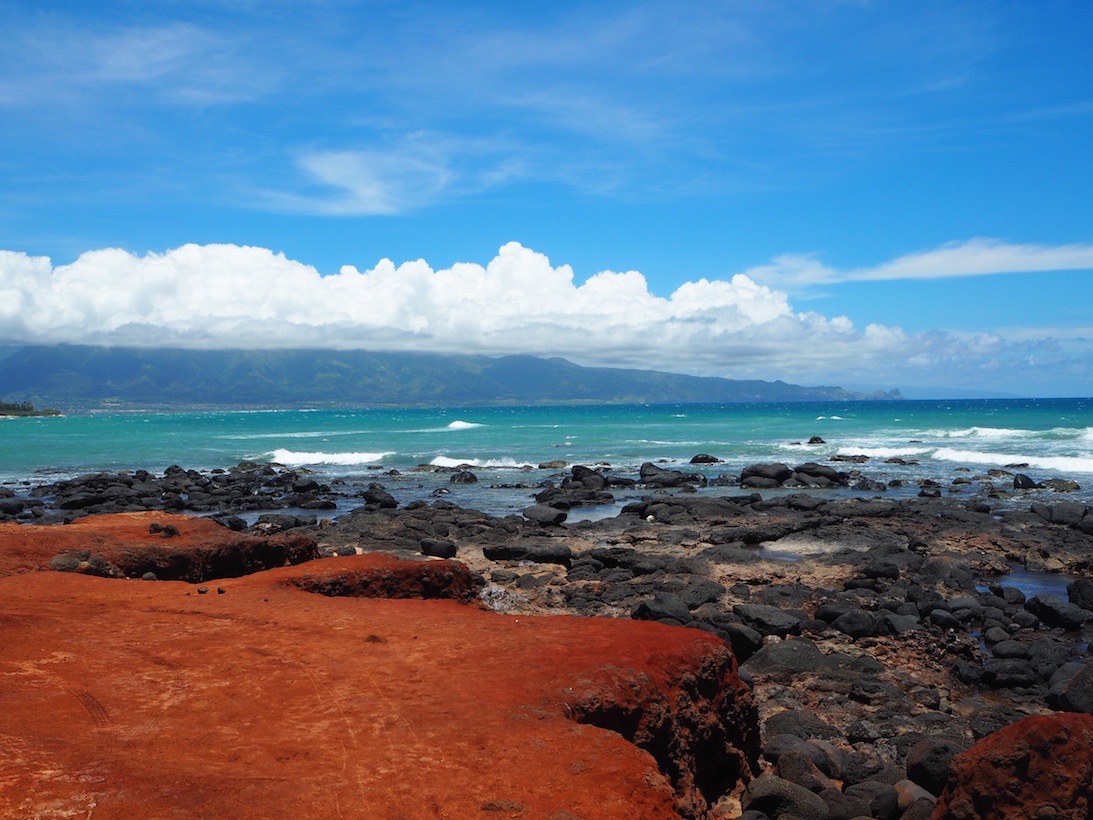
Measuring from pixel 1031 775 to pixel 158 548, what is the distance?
1161 centimetres

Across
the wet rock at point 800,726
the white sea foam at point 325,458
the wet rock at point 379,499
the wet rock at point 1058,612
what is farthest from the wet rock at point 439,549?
the white sea foam at point 325,458

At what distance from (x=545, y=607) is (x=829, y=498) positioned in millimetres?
17678

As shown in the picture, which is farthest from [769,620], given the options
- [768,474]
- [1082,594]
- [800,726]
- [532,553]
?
[768,474]

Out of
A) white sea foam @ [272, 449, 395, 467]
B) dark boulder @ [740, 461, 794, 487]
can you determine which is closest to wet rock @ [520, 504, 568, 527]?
dark boulder @ [740, 461, 794, 487]

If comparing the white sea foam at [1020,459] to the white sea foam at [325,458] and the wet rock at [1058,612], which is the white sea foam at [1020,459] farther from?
the white sea foam at [325,458]

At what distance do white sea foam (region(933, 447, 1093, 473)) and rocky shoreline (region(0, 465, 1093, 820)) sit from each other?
14527 millimetres

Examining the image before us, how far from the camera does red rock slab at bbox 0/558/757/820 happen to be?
485 centimetres

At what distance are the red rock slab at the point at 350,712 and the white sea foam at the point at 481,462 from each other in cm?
3560

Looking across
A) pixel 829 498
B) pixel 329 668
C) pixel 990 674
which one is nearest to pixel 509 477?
pixel 829 498

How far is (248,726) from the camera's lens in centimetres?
580

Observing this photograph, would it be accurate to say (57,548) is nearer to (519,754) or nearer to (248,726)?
(248,726)

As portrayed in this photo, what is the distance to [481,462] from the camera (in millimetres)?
47250

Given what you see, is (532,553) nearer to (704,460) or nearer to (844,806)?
(844,806)

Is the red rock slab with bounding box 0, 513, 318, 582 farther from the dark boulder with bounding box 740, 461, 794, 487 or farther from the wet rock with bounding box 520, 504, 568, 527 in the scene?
the dark boulder with bounding box 740, 461, 794, 487
